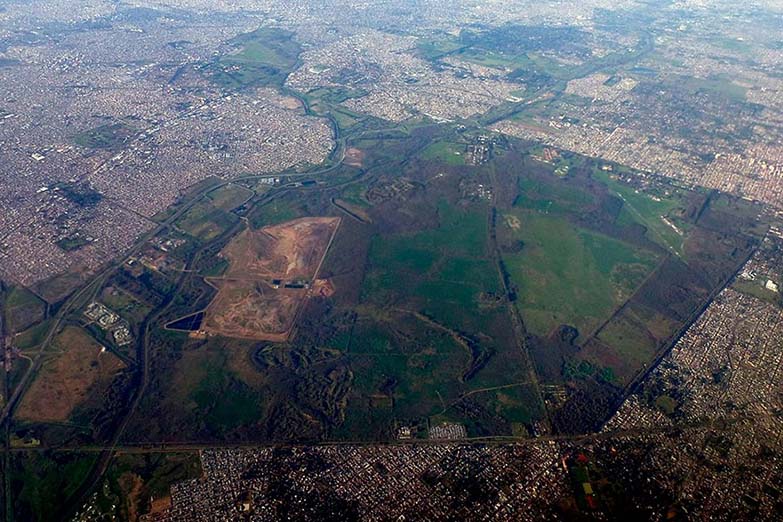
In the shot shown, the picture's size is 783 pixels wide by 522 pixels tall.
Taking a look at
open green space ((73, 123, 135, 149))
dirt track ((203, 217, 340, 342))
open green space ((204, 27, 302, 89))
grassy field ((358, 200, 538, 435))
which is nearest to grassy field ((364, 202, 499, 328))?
grassy field ((358, 200, 538, 435))

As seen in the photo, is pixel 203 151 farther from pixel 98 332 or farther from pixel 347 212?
pixel 98 332

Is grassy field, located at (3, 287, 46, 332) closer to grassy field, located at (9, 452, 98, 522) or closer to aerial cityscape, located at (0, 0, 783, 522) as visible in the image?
aerial cityscape, located at (0, 0, 783, 522)

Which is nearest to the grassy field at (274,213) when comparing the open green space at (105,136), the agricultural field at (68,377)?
the agricultural field at (68,377)

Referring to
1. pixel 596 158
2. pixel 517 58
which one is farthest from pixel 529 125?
pixel 517 58

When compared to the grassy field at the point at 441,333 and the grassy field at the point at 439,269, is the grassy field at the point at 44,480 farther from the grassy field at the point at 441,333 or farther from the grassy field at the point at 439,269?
the grassy field at the point at 439,269

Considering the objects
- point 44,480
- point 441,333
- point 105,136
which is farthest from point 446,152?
point 44,480

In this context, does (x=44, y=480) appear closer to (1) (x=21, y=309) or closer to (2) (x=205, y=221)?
(1) (x=21, y=309)

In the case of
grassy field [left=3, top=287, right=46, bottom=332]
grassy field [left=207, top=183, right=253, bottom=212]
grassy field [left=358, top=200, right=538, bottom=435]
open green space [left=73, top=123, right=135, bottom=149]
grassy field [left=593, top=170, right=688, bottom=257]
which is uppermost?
grassy field [left=3, top=287, right=46, bottom=332]
